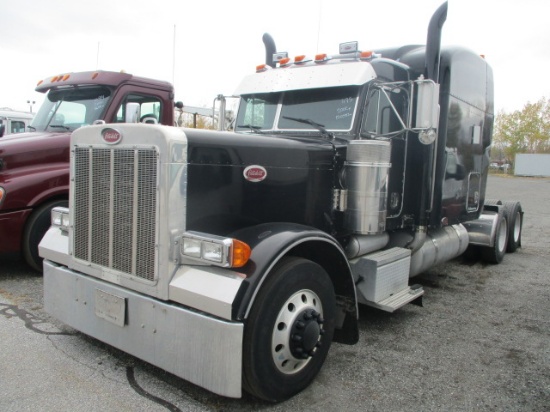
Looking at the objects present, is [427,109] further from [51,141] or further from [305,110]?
[51,141]

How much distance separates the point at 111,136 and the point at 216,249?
112 centimetres

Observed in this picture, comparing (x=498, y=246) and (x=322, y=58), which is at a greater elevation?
(x=322, y=58)

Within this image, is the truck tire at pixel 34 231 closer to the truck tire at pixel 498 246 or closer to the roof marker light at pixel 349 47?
the roof marker light at pixel 349 47

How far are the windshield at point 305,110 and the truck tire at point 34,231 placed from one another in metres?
2.65

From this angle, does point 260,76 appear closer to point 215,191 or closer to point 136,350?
point 215,191

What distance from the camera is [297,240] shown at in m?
3.07

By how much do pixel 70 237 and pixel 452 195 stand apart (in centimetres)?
416

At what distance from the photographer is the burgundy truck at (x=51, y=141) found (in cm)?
547

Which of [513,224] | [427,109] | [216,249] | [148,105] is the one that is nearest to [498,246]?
[513,224]

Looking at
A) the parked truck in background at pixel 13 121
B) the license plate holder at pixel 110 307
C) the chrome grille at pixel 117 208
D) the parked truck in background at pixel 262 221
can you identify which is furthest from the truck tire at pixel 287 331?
the parked truck in background at pixel 13 121

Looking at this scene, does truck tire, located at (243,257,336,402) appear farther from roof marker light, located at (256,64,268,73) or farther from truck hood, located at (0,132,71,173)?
truck hood, located at (0,132,71,173)

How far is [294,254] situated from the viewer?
3447 mm

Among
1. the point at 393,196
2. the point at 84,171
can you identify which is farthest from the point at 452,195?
the point at 84,171

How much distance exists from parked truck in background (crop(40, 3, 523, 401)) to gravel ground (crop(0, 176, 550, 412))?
0.27 m
